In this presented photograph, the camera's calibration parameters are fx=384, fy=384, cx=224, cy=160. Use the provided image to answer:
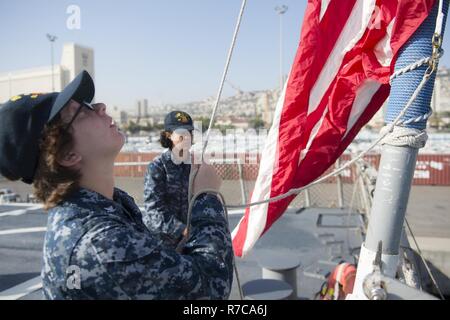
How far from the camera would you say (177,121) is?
3.22 metres

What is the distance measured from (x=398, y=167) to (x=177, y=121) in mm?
2048

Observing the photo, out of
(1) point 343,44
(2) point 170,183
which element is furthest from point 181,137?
(1) point 343,44

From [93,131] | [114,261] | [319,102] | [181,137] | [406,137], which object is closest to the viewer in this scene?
[114,261]

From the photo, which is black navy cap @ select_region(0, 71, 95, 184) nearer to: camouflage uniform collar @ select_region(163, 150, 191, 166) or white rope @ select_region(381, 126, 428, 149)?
white rope @ select_region(381, 126, 428, 149)

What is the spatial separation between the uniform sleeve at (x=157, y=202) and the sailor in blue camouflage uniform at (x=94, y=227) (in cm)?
150

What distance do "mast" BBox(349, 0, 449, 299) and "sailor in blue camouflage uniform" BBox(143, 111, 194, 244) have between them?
1687 millimetres

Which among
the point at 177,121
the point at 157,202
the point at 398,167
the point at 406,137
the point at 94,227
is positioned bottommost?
the point at 157,202

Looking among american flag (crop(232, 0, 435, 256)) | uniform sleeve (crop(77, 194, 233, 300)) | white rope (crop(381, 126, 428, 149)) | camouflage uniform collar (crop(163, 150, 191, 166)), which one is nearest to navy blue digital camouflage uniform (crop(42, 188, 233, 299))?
uniform sleeve (crop(77, 194, 233, 300))

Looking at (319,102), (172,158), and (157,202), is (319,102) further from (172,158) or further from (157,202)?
(157,202)

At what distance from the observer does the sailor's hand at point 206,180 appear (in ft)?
4.90

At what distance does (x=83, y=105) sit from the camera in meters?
1.34

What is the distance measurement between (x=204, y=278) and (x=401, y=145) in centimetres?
93

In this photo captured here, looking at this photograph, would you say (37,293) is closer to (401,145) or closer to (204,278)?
(204,278)
